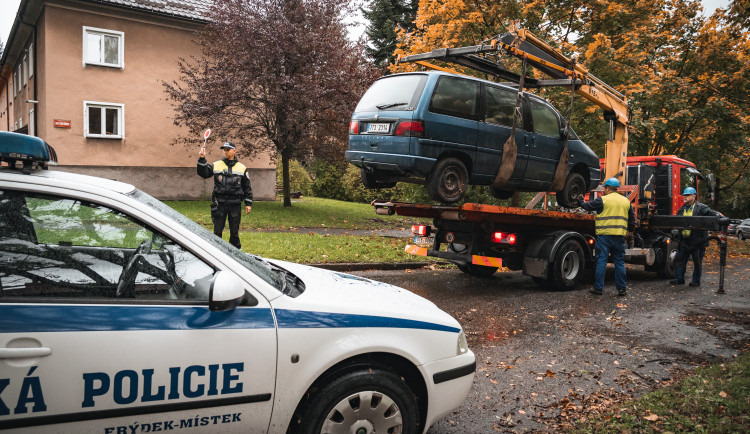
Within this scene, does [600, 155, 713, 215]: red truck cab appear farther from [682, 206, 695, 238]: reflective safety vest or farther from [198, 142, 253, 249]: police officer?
[198, 142, 253, 249]: police officer

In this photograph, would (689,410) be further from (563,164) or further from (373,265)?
(373,265)

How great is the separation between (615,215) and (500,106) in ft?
8.85

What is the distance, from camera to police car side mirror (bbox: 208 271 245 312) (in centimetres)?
240

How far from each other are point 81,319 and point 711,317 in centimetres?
785

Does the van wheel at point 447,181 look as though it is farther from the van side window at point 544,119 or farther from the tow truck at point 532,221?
the van side window at point 544,119

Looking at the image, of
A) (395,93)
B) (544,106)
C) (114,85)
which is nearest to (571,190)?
(544,106)

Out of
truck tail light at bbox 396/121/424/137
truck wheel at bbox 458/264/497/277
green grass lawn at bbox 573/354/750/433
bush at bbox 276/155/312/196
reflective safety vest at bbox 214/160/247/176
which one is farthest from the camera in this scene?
bush at bbox 276/155/312/196

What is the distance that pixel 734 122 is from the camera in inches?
734

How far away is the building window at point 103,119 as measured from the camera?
19.1m

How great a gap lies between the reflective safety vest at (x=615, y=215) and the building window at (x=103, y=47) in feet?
59.1

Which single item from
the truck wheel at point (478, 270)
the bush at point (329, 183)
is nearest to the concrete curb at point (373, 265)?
the truck wheel at point (478, 270)

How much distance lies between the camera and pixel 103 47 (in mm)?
19406

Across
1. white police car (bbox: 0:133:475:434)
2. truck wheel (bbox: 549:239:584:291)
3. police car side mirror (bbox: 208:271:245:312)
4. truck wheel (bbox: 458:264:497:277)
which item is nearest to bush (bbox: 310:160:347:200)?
truck wheel (bbox: 458:264:497:277)

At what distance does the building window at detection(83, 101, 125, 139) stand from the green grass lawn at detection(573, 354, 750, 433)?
19860 mm
